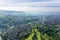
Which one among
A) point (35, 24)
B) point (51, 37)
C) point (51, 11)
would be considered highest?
point (51, 11)

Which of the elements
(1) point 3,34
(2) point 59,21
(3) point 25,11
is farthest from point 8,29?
(2) point 59,21

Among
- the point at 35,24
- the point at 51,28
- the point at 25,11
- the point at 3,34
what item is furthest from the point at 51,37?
the point at 3,34

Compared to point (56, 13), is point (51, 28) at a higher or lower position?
lower

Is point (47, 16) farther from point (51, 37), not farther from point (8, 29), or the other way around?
point (8, 29)

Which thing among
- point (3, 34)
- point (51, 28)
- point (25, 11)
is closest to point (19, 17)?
point (25, 11)

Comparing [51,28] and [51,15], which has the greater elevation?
[51,15]

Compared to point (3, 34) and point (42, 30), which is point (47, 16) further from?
point (3, 34)

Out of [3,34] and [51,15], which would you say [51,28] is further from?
[3,34]
